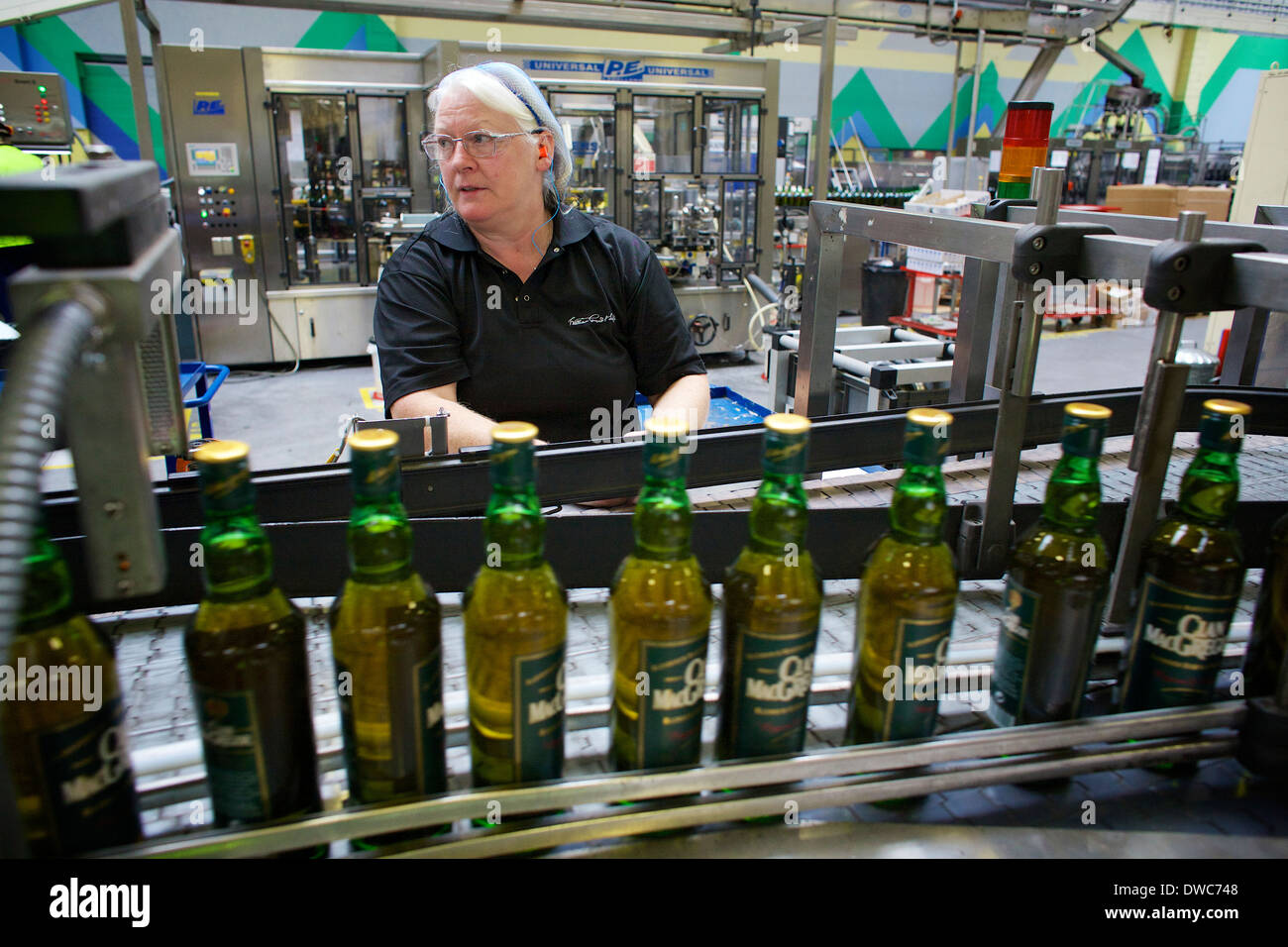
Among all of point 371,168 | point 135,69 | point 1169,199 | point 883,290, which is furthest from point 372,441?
point 883,290

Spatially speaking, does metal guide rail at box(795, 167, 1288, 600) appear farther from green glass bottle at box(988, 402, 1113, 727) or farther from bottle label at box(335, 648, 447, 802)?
bottle label at box(335, 648, 447, 802)

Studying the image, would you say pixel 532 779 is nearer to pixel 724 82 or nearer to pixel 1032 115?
pixel 1032 115

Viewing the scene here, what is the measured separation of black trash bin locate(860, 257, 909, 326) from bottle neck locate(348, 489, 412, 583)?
7.46m

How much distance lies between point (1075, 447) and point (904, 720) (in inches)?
10.9

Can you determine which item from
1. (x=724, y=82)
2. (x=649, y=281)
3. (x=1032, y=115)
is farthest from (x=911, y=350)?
(x=724, y=82)

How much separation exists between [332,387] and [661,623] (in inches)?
229

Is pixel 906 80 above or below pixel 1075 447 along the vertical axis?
above

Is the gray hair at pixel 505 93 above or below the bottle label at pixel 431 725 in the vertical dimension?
above

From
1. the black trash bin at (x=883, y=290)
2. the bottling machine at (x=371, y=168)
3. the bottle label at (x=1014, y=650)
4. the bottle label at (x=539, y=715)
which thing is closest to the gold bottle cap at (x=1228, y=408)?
the bottle label at (x=1014, y=650)

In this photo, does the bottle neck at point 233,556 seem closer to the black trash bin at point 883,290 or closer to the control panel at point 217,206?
the control panel at point 217,206

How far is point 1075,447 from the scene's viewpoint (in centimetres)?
74

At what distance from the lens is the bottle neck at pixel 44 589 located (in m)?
0.57

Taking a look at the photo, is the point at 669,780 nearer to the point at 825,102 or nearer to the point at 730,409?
the point at 730,409

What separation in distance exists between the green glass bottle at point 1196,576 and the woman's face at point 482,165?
4.66 ft
